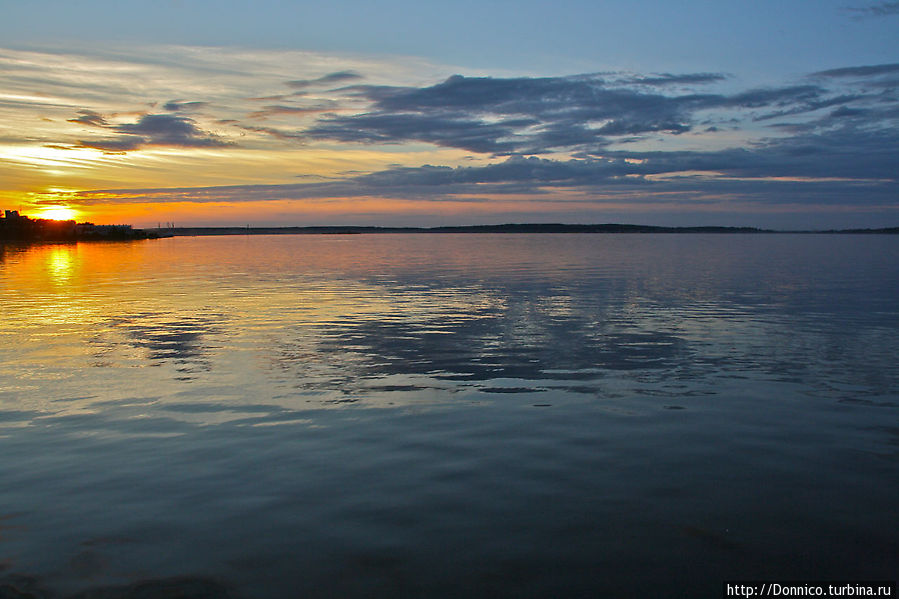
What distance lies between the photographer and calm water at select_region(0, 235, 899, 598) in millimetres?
8281

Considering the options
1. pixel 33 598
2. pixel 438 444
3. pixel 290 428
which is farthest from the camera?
pixel 290 428

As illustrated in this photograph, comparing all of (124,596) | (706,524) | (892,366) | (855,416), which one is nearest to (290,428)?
(124,596)

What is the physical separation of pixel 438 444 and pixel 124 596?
246 inches

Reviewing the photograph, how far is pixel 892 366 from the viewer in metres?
19.8

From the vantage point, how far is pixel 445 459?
1194cm

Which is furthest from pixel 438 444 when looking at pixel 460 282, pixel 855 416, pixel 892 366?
pixel 460 282

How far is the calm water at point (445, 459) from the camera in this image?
27.2ft

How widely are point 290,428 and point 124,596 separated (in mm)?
6269

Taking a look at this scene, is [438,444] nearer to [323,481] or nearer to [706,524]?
[323,481]

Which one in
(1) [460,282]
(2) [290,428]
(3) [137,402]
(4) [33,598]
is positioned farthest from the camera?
(1) [460,282]

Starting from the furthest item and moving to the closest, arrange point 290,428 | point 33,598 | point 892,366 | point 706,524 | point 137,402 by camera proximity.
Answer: point 892,366, point 137,402, point 290,428, point 706,524, point 33,598

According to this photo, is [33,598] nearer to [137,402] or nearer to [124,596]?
[124,596]

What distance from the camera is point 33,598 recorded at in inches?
296

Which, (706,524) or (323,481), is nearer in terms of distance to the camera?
(706,524)
